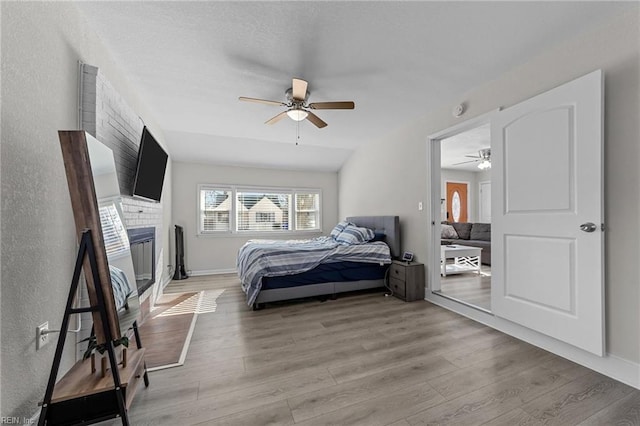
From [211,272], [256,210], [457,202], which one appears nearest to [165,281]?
[211,272]

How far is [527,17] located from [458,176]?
6.51 meters

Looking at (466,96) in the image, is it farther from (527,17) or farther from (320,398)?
(320,398)

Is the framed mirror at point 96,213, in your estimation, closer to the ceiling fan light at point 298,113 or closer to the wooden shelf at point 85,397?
the wooden shelf at point 85,397

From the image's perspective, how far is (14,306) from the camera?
119 cm

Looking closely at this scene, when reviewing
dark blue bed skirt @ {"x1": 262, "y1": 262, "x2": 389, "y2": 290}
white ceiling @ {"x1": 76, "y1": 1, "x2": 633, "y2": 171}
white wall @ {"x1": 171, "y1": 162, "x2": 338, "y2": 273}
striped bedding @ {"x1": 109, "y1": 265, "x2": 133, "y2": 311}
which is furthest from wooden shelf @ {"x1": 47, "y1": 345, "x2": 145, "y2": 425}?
white wall @ {"x1": 171, "y1": 162, "x2": 338, "y2": 273}

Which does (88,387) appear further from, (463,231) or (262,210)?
(463,231)

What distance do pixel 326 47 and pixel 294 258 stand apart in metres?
2.31

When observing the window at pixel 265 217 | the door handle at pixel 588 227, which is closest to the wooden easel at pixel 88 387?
the door handle at pixel 588 227

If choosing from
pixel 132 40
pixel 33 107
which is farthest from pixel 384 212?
pixel 33 107

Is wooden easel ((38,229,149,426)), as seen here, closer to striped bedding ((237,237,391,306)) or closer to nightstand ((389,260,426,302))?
striped bedding ((237,237,391,306))

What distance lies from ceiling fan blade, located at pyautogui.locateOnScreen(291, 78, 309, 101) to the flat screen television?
4.88 feet

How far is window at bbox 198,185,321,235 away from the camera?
17.7ft

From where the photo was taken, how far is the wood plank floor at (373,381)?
56.1 inches

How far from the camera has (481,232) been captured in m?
5.86
